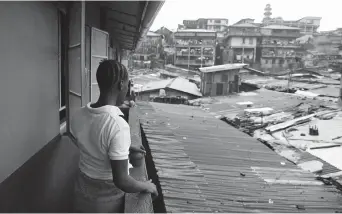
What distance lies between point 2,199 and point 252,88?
28.6 metres

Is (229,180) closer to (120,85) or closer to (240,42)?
(120,85)

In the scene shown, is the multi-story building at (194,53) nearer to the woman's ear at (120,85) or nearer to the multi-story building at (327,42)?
the multi-story building at (327,42)

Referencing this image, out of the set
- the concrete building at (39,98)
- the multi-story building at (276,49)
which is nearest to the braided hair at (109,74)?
the concrete building at (39,98)

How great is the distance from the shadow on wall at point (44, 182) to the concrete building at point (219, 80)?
2055 cm

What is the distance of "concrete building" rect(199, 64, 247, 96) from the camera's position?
80.3 ft

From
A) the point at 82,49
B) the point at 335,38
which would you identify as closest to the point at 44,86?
the point at 82,49

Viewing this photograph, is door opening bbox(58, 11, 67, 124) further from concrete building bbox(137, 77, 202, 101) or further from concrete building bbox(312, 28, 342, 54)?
concrete building bbox(312, 28, 342, 54)

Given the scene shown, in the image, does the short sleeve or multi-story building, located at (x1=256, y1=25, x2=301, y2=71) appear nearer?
the short sleeve

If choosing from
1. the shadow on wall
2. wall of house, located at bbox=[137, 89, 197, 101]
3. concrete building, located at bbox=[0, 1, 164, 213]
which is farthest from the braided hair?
wall of house, located at bbox=[137, 89, 197, 101]

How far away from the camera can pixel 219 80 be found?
24.7 metres

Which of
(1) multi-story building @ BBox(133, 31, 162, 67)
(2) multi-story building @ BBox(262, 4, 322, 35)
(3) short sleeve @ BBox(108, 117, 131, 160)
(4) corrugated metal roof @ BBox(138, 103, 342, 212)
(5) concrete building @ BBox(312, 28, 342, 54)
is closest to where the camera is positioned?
(3) short sleeve @ BBox(108, 117, 131, 160)

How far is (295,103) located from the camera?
760 inches

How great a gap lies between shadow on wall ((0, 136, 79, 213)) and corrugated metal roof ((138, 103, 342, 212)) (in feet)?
4.17

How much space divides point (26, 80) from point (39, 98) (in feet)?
1.54
